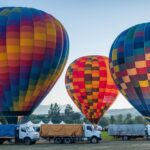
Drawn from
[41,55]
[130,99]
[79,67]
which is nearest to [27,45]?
[41,55]

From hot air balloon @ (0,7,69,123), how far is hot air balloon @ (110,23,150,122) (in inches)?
339

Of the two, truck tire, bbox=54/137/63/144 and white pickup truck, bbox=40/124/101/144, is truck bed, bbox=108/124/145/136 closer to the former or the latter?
white pickup truck, bbox=40/124/101/144

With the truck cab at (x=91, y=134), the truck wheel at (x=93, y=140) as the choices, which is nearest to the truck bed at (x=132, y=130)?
the truck cab at (x=91, y=134)

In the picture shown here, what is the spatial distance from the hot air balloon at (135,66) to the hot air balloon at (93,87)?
44.4 ft

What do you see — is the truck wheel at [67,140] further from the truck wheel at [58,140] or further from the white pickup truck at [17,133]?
the white pickup truck at [17,133]

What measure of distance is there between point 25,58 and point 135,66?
543 inches

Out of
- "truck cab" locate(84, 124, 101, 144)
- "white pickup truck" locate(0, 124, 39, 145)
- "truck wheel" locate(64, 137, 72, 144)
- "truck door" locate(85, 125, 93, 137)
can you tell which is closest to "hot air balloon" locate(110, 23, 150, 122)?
"truck cab" locate(84, 124, 101, 144)

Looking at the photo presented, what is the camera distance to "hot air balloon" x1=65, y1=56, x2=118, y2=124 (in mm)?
61375

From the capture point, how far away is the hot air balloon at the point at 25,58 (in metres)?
43.2

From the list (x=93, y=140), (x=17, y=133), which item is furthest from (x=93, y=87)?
(x=17, y=133)

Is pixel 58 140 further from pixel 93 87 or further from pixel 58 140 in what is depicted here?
pixel 93 87

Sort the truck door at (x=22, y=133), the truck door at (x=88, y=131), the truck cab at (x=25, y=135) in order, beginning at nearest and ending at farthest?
the truck cab at (x=25, y=135) < the truck door at (x=22, y=133) < the truck door at (x=88, y=131)

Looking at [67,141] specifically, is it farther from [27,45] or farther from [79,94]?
[79,94]

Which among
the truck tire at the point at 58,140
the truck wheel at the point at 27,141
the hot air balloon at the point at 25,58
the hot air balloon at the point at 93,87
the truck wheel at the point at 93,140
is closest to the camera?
the truck wheel at the point at 27,141
